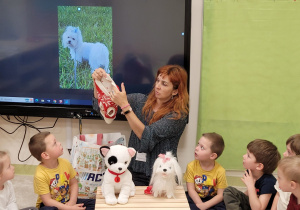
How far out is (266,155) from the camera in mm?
2188

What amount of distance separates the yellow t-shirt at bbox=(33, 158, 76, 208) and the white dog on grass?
84 cm

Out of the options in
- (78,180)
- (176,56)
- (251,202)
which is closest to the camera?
(251,202)

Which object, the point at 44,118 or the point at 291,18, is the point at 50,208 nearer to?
the point at 44,118

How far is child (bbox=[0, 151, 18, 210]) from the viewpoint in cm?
209

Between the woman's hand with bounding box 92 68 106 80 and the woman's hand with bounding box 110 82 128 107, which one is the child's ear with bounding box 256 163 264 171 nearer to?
the woman's hand with bounding box 110 82 128 107

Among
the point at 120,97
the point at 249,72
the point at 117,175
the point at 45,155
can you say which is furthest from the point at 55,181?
the point at 249,72

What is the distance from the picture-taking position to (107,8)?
109 inches

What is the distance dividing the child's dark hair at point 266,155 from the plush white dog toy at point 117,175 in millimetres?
729

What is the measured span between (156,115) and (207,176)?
51cm

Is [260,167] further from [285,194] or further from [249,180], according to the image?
[285,194]

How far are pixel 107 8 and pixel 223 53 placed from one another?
0.91m

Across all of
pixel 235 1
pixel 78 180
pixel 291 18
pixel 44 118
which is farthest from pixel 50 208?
pixel 291 18

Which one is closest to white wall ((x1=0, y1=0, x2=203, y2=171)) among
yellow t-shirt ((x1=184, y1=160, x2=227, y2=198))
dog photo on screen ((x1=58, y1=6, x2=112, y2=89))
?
dog photo on screen ((x1=58, y1=6, x2=112, y2=89))

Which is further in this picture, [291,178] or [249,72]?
[249,72]
